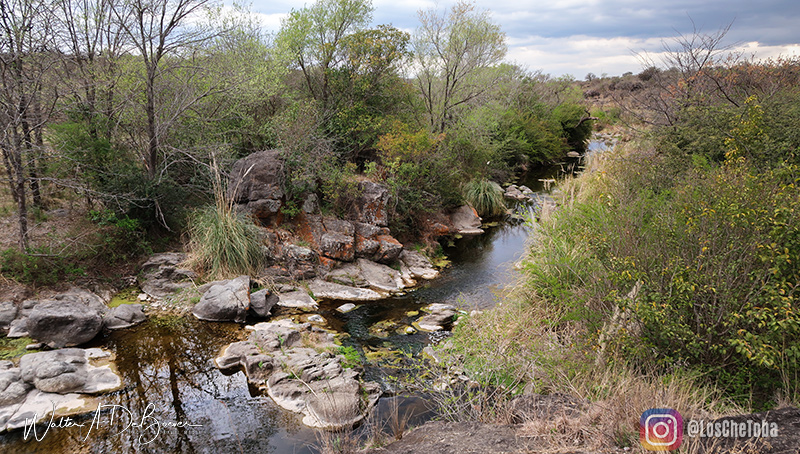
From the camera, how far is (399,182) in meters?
12.5

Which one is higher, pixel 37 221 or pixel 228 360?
pixel 37 221

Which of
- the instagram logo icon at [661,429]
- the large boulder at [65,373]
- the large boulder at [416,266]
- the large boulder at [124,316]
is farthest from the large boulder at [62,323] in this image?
the instagram logo icon at [661,429]

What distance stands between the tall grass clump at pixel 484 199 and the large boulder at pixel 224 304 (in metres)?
10.0

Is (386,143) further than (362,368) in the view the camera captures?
Yes

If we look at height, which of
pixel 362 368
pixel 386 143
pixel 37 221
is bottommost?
pixel 362 368

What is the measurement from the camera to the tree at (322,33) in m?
13.2

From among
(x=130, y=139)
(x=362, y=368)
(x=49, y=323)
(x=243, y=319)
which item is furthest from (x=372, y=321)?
(x=130, y=139)

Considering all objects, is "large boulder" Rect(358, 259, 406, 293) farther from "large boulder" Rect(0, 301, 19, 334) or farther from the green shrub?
"large boulder" Rect(0, 301, 19, 334)

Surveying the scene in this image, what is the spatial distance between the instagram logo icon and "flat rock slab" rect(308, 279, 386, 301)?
239 inches

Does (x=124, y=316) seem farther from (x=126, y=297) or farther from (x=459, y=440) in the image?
(x=459, y=440)

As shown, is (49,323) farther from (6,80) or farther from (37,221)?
(6,80)

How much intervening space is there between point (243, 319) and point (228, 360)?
1.33 metres

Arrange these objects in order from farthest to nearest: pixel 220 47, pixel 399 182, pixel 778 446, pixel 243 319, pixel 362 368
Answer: pixel 399 182 < pixel 220 47 < pixel 243 319 < pixel 362 368 < pixel 778 446

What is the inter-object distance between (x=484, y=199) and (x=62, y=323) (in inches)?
513
